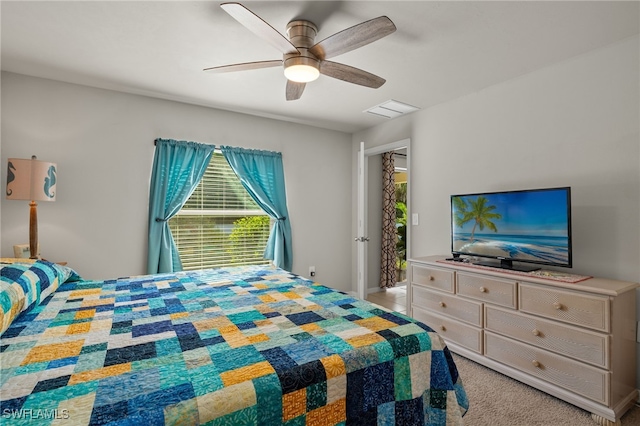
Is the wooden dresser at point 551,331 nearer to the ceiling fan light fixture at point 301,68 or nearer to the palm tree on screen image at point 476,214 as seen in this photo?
the palm tree on screen image at point 476,214

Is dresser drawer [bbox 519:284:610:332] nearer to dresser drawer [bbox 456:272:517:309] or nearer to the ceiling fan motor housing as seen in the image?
dresser drawer [bbox 456:272:517:309]

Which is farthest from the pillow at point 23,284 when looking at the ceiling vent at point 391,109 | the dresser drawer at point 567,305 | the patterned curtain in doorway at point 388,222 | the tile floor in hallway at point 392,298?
the patterned curtain in doorway at point 388,222

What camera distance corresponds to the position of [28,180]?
8.25ft

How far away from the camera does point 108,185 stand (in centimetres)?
317

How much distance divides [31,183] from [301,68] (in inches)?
91.6

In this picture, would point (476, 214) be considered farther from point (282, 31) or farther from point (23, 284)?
point (23, 284)

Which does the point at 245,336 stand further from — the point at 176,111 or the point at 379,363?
the point at 176,111

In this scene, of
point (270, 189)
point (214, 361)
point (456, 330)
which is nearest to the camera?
point (214, 361)

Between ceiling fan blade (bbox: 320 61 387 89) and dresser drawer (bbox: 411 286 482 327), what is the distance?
191cm

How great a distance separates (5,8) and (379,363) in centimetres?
288

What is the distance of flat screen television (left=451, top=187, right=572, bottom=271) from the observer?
2.31 metres

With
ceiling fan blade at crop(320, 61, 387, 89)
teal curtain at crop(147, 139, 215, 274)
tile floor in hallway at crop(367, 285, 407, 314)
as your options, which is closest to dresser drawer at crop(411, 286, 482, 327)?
tile floor in hallway at crop(367, 285, 407, 314)

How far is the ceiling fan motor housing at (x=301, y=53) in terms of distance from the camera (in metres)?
2.00

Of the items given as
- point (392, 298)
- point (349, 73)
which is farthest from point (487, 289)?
point (392, 298)
